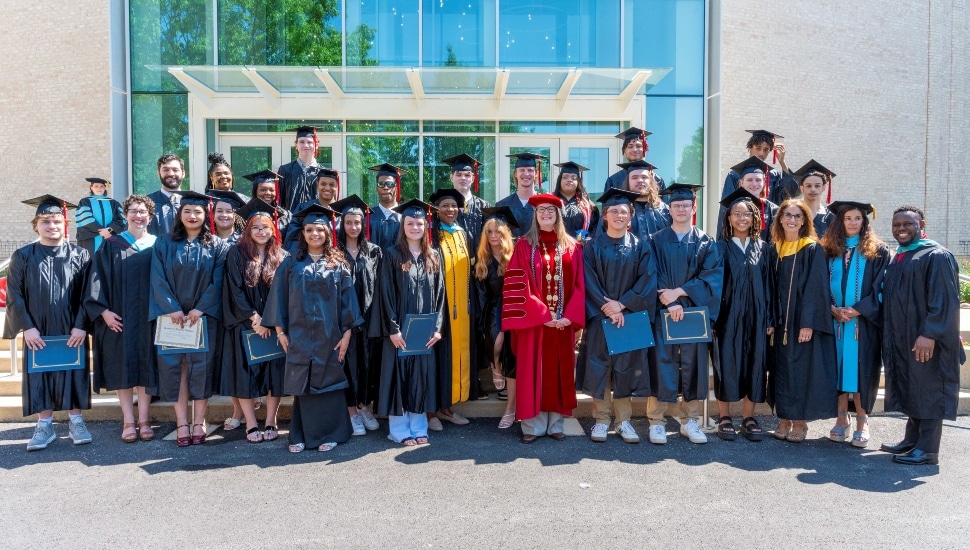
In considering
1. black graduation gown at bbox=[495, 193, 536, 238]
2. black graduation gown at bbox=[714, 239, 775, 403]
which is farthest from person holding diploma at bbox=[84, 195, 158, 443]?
black graduation gown at bbox=[714, 239, 775, 403]

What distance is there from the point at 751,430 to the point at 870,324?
1.25 m

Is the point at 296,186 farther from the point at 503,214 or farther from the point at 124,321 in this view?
the point at 503,214

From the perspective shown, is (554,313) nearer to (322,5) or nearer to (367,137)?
(367,137)

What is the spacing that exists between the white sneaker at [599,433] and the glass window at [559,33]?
8.03 metres

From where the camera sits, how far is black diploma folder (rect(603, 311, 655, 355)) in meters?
5.14

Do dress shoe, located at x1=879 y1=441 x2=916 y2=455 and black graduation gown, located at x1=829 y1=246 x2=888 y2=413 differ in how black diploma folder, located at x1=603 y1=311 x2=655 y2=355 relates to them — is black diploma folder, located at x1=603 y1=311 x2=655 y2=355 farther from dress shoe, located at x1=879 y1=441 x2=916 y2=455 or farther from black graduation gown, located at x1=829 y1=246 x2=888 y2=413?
dress shoe, located at x1=879 y1=441 x2=916 y2=455

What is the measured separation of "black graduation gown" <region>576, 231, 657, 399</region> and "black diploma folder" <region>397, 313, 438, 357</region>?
4.30 ft

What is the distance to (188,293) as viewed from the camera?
510 centimetres

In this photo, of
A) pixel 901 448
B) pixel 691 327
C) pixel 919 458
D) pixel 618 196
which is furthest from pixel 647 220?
pixel 919 458

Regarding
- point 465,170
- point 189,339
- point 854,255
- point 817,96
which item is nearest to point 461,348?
point 465,170

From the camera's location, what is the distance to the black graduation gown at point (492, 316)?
5.68 metres

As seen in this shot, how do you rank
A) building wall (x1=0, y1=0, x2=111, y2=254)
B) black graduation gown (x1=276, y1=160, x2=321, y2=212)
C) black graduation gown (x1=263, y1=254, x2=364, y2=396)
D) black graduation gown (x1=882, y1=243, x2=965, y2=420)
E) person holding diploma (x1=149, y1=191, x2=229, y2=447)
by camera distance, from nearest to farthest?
1. black graduation gown (x1=882, y1=243, x2=965, y2=420)
2. black graduation gown (x1=263, y1=254, x2=364, y2=396)
3. person holding diploma (x1=149, y1=191, x2=229, y2=447)
4. black graduation gown (x1=276, y1=160, x2=321, y2=212)
5. building wall (x1=0, y1=0, x2=111, y2=254)

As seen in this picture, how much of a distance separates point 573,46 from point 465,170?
6.40 metres

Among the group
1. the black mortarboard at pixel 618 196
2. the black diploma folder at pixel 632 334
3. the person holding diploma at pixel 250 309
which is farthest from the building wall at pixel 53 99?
the black diploma folder at pixel 632 334
